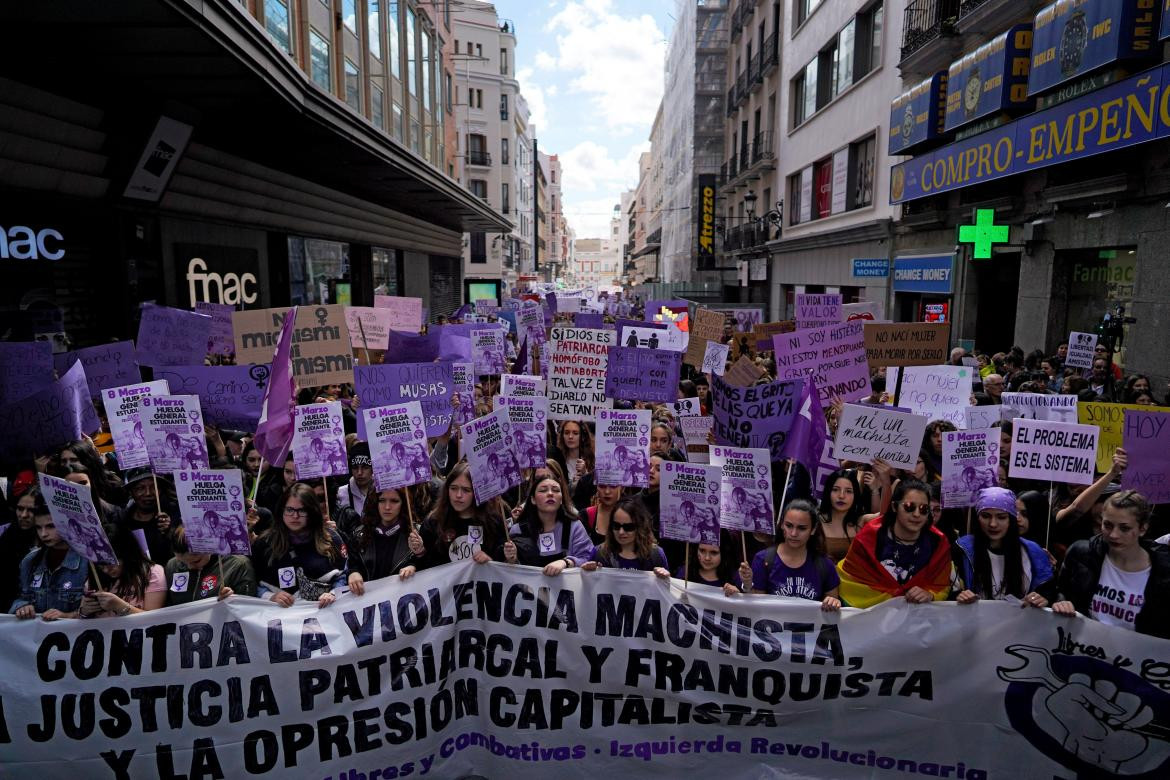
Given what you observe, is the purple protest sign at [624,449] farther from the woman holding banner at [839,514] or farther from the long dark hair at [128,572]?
the long dark hair at [128,572]

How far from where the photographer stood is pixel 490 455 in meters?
5.22

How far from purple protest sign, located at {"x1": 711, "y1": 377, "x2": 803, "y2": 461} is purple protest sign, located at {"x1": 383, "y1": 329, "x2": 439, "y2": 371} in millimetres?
4168

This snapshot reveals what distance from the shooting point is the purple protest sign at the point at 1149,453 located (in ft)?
17.1

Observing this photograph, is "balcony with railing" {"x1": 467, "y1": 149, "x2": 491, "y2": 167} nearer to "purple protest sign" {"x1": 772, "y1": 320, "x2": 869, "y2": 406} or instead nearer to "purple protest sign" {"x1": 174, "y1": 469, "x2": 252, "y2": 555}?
"purple protest sign" {"x1": 772, "y1": 320, "x2": 869, "y2": 406}

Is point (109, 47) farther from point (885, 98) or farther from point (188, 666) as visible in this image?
point (885, 98)

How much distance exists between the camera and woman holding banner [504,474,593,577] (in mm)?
5211

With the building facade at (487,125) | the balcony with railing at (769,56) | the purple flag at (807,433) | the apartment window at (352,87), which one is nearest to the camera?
the purple flag at (807,433)

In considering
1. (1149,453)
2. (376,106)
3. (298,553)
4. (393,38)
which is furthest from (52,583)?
(393,38)

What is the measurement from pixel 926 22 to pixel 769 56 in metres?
16.7

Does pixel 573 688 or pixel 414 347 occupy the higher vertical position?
pixel 414 347

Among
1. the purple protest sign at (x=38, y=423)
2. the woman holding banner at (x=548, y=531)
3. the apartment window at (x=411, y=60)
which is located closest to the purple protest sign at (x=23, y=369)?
the purple protest sign at (x=38, y=423)

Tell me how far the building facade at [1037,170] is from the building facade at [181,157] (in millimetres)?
10850

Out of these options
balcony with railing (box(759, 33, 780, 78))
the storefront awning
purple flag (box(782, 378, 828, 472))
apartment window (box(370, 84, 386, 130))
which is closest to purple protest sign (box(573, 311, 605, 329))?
the storefront awning

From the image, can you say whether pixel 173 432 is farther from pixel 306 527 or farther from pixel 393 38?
pixel 393 38
